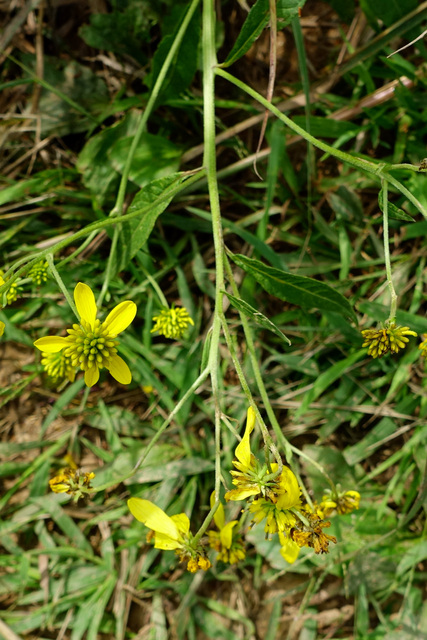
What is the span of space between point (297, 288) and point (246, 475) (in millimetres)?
602

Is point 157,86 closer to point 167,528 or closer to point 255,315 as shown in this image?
point 255,315

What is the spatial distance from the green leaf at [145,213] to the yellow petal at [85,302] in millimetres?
356

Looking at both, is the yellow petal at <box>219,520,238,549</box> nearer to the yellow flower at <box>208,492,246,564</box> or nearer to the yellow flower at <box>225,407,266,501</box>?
the yellow flower at <box>208,492,246,564</box>

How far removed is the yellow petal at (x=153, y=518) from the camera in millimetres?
1533

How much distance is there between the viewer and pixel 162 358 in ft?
7.68

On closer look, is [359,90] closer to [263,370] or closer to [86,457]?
[263,370]

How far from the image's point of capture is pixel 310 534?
53.3 inches

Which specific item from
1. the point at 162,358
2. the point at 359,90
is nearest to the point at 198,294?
the point at 162,358

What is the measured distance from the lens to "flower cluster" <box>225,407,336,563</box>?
130 centimetres

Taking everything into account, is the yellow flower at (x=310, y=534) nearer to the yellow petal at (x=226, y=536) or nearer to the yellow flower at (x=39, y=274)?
the yellow petal at (x=226, y=536)

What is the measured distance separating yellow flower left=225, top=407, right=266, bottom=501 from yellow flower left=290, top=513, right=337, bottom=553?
0.17 m

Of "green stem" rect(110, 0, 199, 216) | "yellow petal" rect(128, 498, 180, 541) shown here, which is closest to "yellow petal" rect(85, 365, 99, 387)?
"yellow petal" rect(128, 498, 180, 541)

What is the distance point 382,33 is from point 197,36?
712 millimetres

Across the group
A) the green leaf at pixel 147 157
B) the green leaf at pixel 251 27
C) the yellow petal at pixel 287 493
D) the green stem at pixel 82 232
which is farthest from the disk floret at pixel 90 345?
the green leaf at pixel 251 27
